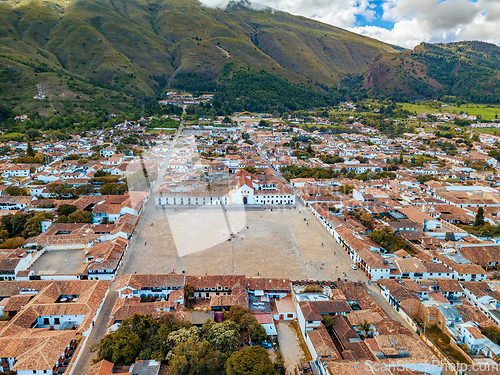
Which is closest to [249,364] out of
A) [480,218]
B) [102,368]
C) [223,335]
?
[223,335]

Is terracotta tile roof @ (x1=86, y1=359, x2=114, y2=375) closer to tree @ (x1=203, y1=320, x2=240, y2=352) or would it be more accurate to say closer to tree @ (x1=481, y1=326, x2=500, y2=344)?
tree @ (x1=203, y1=320, x2=240, y2=352)

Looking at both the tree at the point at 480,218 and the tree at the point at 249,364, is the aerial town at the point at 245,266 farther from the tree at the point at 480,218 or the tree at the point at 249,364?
the tree at the point at 480,218

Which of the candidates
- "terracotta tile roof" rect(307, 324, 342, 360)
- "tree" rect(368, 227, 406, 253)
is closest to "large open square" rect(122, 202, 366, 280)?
"tree" rect(368, 227, 406, 253)

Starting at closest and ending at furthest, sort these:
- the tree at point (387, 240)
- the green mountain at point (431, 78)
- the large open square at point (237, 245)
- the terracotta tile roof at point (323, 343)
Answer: the terracotta tile roof at point (323, 343), the large open square at point (237, 245), the tree at point (387, 240), the green mountain at point (431, 78)

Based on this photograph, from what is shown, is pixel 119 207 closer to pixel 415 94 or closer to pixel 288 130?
pixel 288 130

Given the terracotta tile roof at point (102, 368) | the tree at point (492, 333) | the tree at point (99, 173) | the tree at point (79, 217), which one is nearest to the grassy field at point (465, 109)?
the tree at point (99, 173)

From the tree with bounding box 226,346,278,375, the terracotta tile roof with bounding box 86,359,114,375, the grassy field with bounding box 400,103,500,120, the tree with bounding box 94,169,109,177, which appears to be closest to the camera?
the tree with bounding box 226,346,278,375
